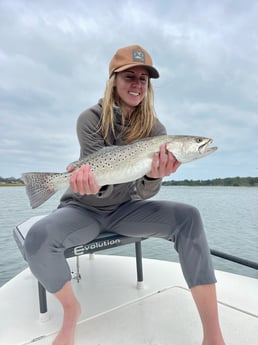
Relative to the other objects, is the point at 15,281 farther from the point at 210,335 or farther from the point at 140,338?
the point at 210,335

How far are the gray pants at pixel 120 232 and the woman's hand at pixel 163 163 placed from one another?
0.78ft

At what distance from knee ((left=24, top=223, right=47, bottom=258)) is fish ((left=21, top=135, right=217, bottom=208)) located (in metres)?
0.35

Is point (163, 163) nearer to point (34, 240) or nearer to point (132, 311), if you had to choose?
point (34, 240)

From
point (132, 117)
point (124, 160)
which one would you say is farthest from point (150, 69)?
point (124, 160)

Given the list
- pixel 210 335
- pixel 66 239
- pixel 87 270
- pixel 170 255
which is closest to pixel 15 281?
pixel 87 270

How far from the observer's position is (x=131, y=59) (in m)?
2.00

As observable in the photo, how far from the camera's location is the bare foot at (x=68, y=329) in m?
Answer: 1.60

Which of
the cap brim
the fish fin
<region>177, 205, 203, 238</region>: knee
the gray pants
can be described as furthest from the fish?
the cap brim

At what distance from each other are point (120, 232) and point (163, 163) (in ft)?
2.19

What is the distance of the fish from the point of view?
6.29ft

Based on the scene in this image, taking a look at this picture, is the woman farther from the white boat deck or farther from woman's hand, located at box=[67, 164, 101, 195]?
the white boat deck

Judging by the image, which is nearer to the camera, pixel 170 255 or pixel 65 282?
pixel 65 282

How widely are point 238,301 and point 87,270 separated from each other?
5.52 ft

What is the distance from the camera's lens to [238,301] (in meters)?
2.18
